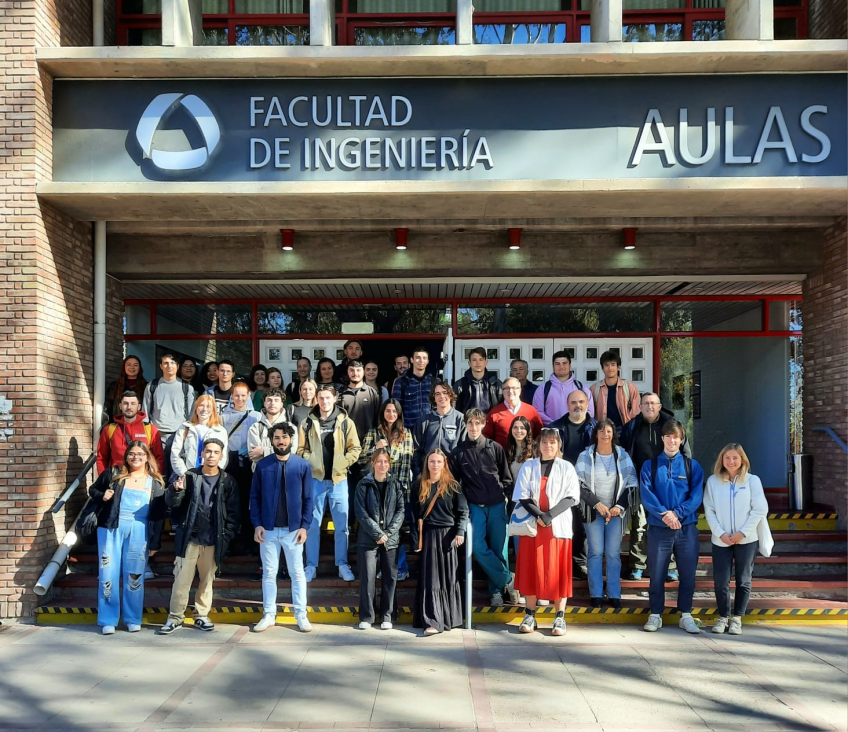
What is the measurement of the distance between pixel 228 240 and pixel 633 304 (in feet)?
19.8

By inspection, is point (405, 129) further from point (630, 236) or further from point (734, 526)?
point (734, 526)

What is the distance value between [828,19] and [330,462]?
8.20 m

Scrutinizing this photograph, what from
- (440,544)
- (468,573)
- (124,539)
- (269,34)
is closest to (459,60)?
(269,34)

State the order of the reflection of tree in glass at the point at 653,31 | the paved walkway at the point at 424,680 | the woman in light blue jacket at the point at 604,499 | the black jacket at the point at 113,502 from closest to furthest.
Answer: the paved walkway at the point at 424,680 < the black jacket at the point at 113,502 < the woman in light blue jacket at the point at 604,499 < the reflection of tree in glass at the point at 653,31

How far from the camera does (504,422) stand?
812cm

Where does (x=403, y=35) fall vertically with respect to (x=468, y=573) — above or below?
above

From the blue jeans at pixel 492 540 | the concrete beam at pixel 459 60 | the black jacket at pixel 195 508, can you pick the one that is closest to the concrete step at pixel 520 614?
the blue jeans at pixel 492 540

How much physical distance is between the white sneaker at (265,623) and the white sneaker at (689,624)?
4092mm

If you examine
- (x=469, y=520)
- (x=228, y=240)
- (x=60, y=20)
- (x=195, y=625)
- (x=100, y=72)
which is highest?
(x=60, y=20)

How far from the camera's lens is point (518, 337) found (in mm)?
11133

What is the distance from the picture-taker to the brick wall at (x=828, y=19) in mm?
8852

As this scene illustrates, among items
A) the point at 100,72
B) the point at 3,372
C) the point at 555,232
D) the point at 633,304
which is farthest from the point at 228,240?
the point at 633,304

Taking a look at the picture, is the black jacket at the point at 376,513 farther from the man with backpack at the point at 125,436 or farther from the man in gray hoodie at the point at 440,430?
the man with backpack at the point at 125,436

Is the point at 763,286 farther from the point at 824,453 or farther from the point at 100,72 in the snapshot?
the point at 100,72
